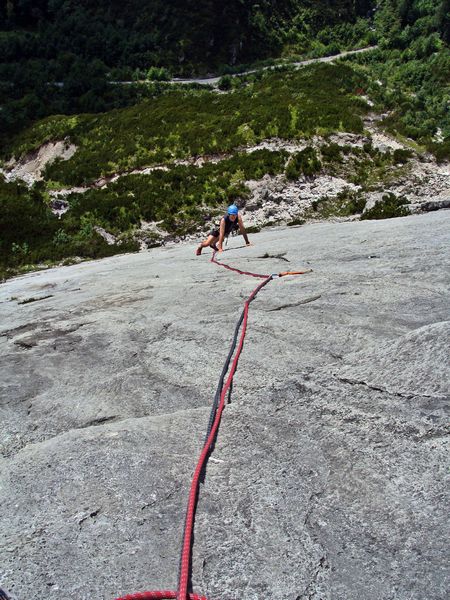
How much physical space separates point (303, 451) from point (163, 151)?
2795cm

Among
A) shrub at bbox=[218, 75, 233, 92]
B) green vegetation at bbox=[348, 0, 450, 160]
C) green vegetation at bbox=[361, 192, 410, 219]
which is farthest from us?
shrub at bbox=[218, 75, 233, 92]

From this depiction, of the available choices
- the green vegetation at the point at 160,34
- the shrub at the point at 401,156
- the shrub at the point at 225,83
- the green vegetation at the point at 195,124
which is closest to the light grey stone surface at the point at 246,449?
the shrub at the point at 401,156

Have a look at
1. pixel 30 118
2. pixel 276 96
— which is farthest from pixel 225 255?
pixel 30 118

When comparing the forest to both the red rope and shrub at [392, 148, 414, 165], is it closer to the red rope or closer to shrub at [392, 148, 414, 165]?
shrub at [392, 148, 414, 165]

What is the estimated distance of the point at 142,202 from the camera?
77.5 feet

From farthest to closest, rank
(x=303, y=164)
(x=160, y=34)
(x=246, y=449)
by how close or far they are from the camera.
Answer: (x=160, y=34) < (x=303, y=164) < (x=246, y=449)

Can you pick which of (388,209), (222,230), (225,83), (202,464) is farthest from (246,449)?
(225,83)

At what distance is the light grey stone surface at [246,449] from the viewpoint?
101 inches

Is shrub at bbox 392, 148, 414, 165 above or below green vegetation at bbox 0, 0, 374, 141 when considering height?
below

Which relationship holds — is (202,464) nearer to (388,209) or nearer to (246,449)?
(246,449)

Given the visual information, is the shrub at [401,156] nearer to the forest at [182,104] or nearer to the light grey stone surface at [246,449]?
the forest at [182,104]

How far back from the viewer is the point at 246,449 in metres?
3.50

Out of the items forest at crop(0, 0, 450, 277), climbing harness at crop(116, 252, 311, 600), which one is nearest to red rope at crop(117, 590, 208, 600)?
climbing harness at crop(116, 252, 311, 600)

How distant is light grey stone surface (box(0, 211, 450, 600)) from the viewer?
8.45 feet
